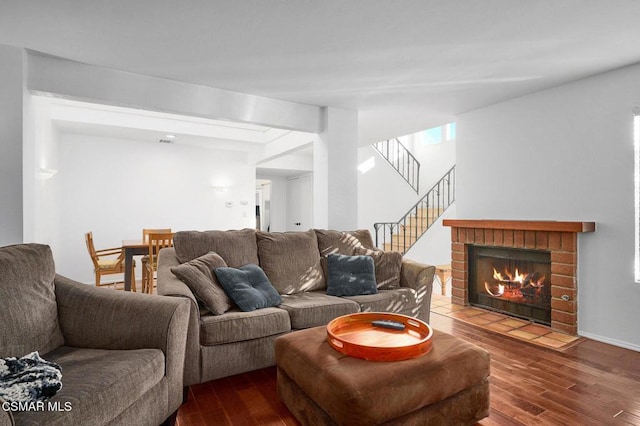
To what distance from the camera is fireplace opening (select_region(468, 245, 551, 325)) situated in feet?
12.0

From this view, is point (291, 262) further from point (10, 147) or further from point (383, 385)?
point (10, 147)

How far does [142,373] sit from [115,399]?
17cm

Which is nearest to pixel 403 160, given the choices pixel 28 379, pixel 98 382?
pixel 98 382

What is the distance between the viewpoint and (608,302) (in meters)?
3.19

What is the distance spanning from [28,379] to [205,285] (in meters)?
1.17

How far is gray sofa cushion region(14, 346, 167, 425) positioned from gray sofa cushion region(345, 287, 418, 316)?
1.66m

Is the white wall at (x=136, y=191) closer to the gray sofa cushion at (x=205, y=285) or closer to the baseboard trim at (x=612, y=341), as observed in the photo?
the gray sofa cushion at (x=205, y=285)

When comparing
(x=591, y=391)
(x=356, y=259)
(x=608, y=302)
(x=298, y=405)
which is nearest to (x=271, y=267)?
(x=356, y=259)

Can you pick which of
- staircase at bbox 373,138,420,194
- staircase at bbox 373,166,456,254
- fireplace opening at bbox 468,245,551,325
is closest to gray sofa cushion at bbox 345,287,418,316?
fireplace opening at bbox 468,245,551,325

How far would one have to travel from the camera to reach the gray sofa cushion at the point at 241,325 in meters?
2.31

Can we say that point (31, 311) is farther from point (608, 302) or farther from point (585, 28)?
point (608, 302)

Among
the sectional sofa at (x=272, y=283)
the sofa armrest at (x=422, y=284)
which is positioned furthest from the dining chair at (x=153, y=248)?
the sofa armrest at (x=422, y=284)

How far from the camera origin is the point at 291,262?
325 centimetres

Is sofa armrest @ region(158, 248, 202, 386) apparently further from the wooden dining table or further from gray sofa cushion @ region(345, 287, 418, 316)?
the wooden dining table
